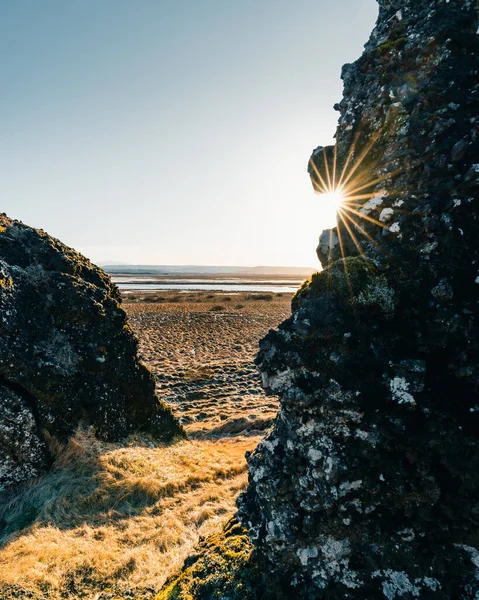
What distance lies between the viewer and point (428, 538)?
148 inches

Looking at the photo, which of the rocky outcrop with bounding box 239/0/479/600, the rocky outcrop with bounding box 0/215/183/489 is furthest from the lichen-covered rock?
the rocky outcrop with bounding box 239/0/479/600

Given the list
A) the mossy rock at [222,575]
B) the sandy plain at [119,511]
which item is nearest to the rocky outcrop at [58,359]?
the sandy plain at [119,511]

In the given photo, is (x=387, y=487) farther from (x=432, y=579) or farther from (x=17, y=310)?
(x=17, y=310)

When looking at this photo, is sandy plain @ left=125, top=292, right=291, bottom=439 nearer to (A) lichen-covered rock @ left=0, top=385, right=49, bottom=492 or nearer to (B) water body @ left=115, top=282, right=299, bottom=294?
(A) lichen-covered rock @ left=0, top=385, right=49, bottom=492

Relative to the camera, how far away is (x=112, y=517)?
7008 millimetres

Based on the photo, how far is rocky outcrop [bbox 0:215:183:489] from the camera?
797 centimetres

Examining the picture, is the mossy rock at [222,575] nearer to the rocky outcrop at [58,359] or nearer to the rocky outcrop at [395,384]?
the rocky outcrop at [395,384]

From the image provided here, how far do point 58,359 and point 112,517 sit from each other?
4.04m

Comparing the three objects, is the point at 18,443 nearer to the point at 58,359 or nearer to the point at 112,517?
the point at 58,359

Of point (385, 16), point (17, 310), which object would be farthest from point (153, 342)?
point (385, 16)

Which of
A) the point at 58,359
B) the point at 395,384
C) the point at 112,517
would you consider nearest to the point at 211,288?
the point at 58,359

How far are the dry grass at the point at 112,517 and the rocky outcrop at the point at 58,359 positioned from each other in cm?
64

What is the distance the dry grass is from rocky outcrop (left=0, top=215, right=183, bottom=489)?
2.11ft

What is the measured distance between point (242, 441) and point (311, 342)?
8971mm
